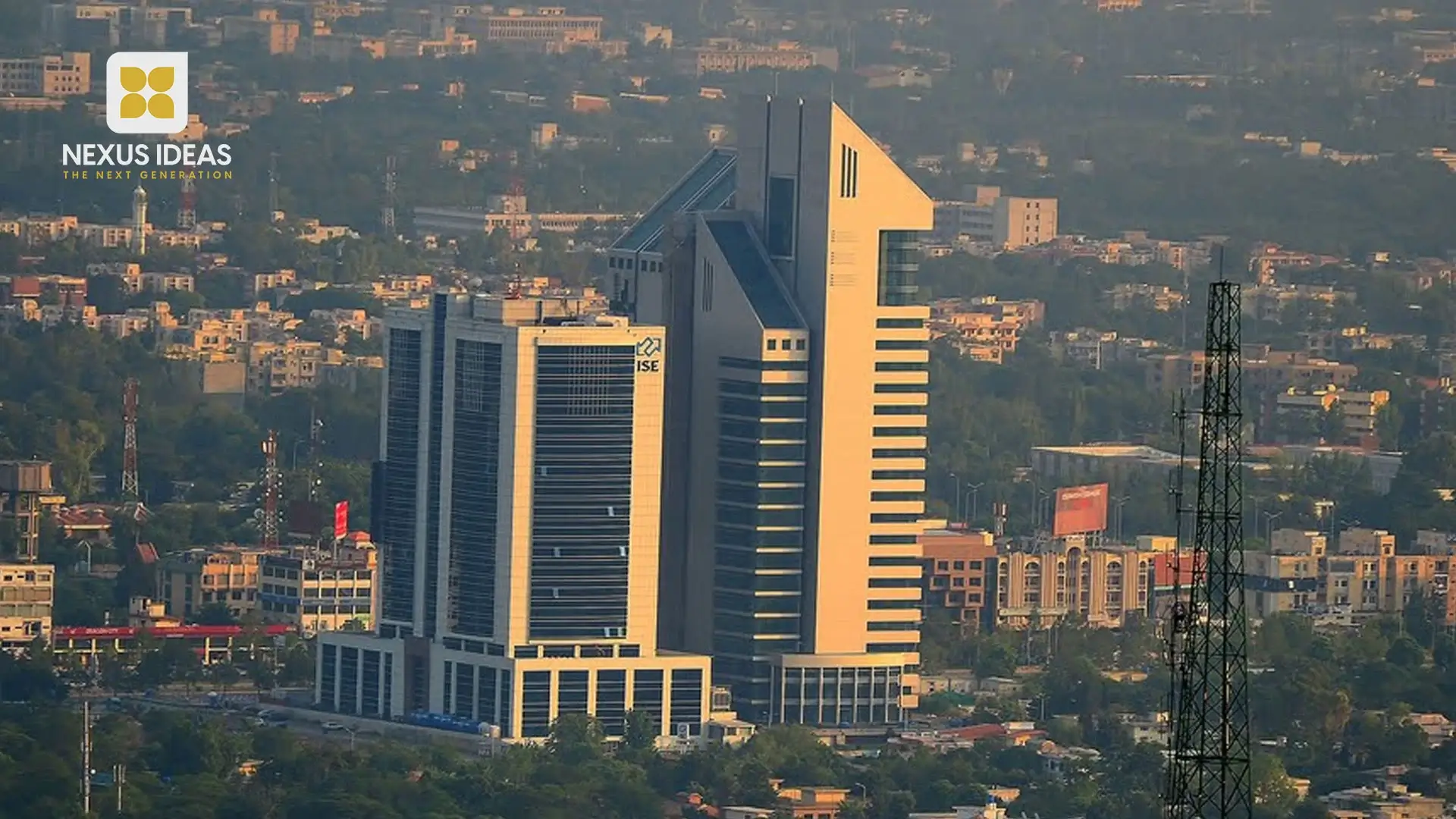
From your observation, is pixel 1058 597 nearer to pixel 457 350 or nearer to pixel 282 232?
pixel 457 350

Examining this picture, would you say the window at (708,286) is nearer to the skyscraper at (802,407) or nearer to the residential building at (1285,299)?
the skyscraper at (802,407)

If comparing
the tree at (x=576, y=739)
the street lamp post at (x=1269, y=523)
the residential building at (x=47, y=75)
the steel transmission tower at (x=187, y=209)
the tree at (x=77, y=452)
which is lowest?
the tree at (x=576, y=739)

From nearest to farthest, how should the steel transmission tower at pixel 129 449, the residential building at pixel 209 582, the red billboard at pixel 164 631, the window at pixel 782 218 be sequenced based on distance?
1. the window at pixel 782 218
2. the red billboard at pixel 164 631
3. the residential building at pixel 209 582
4. the steel transmission tower at pixel 129 449

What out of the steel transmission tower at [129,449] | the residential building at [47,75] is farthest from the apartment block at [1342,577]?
the residential building at [47,75]

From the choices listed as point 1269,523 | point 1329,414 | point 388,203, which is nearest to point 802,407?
point 1269,523

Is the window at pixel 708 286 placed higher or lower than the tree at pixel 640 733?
higher

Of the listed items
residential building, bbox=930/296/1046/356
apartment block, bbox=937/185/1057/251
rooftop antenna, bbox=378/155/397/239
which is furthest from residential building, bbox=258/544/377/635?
apartment block, bbox=937/185/1057/251

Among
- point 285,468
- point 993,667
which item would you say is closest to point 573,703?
point 993,667
